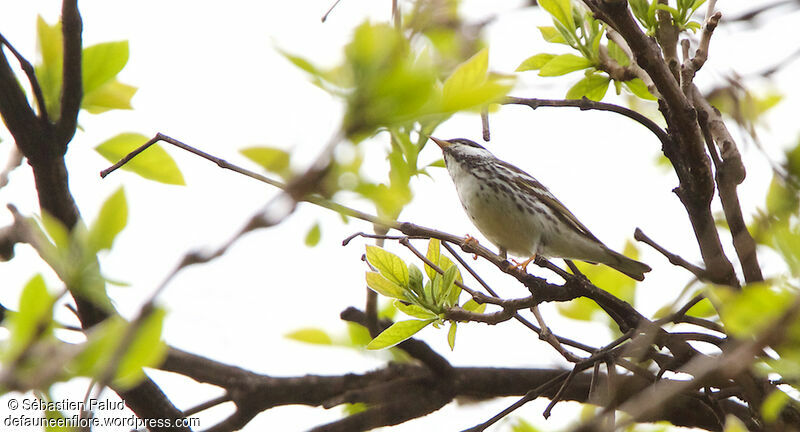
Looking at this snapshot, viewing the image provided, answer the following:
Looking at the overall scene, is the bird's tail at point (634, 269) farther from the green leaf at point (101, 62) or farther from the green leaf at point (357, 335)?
the green leaf at point (101, 62)

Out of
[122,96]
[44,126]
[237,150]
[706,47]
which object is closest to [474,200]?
[706,47]

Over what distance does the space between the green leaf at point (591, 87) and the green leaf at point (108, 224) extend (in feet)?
4.40

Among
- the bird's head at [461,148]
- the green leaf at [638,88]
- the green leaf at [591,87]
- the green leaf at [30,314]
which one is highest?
the bird's head at [461,148]

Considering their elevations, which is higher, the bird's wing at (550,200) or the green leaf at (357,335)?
the bird's wing at (550,200)

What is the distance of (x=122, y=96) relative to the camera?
65.4 inches

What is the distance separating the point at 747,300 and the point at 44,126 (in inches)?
50.7

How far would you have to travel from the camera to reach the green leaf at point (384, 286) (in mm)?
1665

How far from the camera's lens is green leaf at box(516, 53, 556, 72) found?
1.83m

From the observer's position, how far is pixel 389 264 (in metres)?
1.64

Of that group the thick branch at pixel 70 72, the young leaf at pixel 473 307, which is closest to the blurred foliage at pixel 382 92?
the thick branch at pixel 70 72

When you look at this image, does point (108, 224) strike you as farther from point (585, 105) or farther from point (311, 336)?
point (311, 336)

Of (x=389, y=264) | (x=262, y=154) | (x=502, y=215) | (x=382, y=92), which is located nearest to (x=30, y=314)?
(x=262, y=154)

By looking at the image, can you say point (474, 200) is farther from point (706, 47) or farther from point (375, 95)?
point (375, 95)

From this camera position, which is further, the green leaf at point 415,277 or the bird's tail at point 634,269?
the bird's tail at point 634,269
